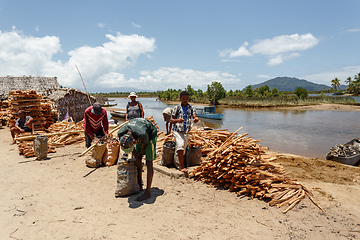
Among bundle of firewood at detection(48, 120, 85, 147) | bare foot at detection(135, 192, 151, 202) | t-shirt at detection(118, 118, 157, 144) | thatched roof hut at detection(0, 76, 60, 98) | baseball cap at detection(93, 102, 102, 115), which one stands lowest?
bare foot at detection(135, 192, 151, 202)

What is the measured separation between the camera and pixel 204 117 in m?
29.5

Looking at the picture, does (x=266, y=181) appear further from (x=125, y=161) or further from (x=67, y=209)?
(x=67, y=209)

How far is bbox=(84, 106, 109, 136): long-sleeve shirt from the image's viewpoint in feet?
18.8

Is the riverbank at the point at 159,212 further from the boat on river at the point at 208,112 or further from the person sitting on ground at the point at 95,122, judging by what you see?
the boat on river at the point at 208,112

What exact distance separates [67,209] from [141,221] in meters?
1.40

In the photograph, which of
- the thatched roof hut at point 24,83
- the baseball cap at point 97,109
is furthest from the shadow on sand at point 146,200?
the thatched roof hut at point 24,83

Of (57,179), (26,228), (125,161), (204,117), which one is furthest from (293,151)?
(204,117)

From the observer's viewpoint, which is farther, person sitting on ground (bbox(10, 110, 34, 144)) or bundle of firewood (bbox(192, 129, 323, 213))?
person sitting on ground (bbox(10, 110, 34, 144))

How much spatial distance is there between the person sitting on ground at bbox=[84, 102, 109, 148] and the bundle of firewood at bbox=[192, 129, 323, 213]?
10.3ft

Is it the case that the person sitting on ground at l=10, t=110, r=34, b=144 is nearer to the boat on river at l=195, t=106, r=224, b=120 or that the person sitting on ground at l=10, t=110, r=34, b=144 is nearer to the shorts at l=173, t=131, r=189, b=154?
the shorts at l=173, t=131, r=189, b=154

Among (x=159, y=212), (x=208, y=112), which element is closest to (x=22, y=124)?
(x=159, y=212)

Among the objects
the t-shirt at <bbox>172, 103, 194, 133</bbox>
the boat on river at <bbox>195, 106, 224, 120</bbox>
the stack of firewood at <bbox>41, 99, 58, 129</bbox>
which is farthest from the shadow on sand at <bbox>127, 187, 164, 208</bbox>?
the boat on river at <bbox>195, 106, 224, 120</bbox>

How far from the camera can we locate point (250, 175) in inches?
161

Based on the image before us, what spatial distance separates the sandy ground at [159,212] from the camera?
9.60 ft
